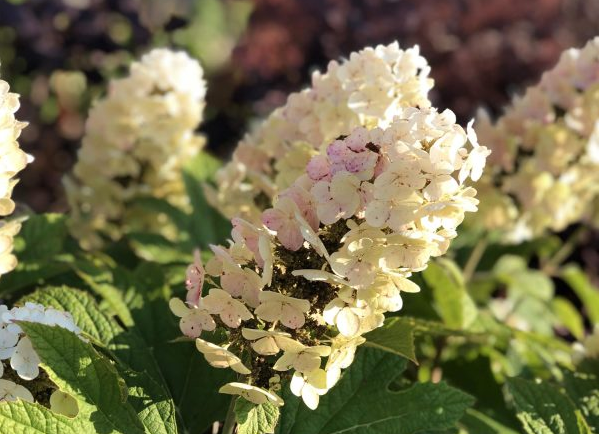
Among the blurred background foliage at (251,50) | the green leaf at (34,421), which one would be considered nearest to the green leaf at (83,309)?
the green leaf at (34,421)

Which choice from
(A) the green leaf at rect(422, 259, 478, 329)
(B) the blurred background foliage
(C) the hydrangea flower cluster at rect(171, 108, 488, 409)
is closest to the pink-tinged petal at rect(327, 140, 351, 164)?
(C) the hydrangea flower cluster at rect(171, 108, 488, 409)

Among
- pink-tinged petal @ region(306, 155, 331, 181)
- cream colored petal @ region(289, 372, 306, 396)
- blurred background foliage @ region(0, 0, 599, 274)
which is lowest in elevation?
cream colored petal @ region(289, 372, 306, 396)

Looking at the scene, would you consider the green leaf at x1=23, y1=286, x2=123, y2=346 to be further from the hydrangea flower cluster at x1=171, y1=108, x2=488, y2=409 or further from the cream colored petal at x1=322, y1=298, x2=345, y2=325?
the cream colored petal at x1=322, y1=298, x2=345, y2=325

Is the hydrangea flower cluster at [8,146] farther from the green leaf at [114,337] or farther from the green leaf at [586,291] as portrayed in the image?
the green leaf at [586,291]

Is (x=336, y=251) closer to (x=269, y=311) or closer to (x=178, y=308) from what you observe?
(x=269, y=311)

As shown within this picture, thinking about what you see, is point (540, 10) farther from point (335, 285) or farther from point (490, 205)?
point (335, 285)

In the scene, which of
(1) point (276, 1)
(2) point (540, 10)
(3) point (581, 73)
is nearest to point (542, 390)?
(3) point (581, 73)

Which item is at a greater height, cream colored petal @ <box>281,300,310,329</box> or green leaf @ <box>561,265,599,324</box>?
green leaf @ <box>561,265,599,324</box>

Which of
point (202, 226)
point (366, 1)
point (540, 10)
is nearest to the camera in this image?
point (202, 226)

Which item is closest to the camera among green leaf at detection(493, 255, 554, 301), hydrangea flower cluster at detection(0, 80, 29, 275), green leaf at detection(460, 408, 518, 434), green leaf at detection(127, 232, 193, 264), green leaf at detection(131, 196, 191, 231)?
hydrangea flower cluster at detection(0, 80, 29, 275)
